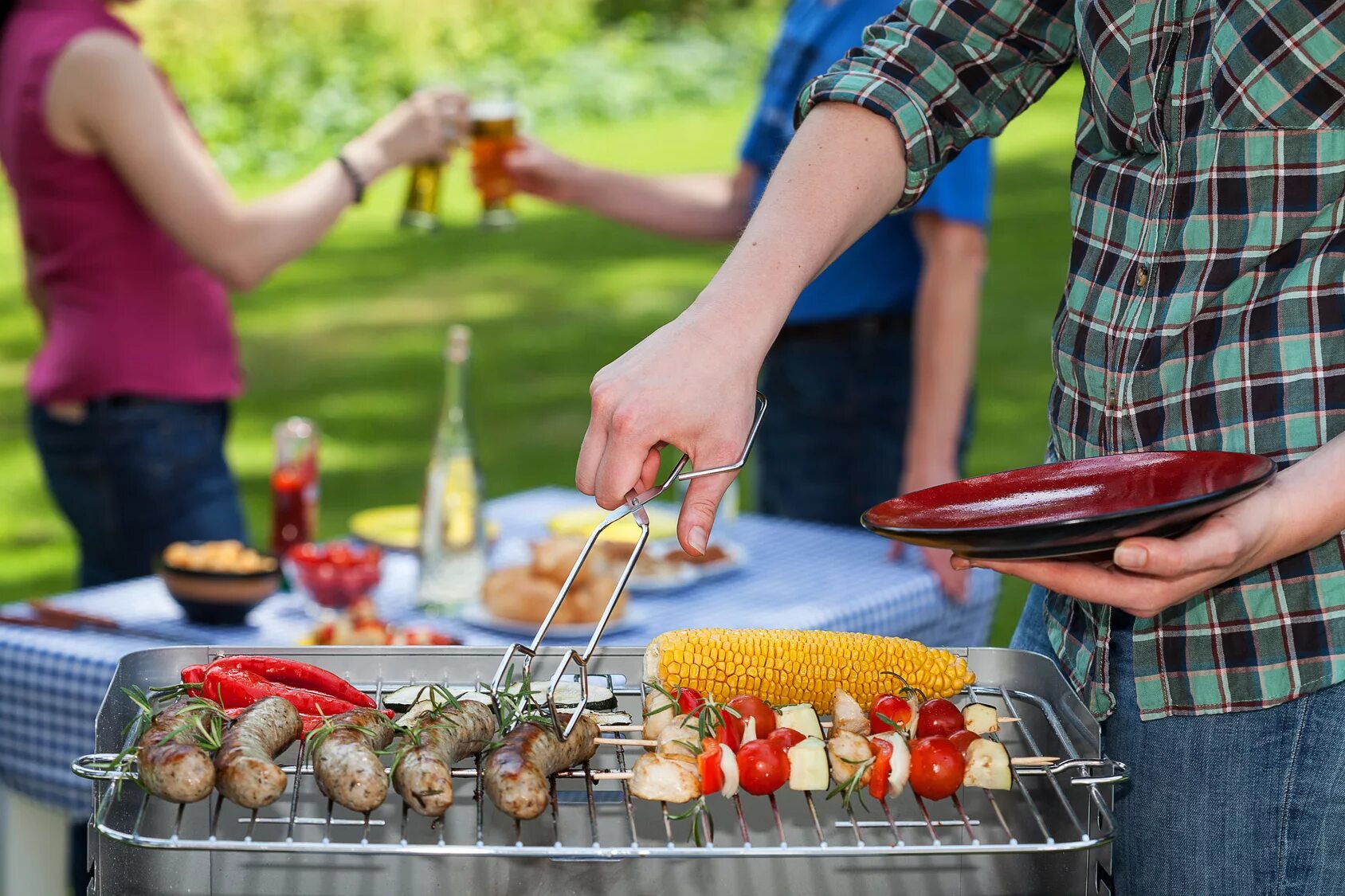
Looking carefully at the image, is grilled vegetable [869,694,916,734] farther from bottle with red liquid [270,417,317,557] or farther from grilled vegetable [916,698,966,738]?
bottle with red liquid [270,417,317,557]

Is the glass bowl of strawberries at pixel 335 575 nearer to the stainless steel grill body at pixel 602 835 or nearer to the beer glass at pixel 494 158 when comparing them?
the beer glass at pixel 494 158

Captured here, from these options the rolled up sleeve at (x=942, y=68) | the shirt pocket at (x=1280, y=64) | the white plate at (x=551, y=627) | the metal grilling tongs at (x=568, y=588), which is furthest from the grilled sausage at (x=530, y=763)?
the white plate at (x=551, y=627)

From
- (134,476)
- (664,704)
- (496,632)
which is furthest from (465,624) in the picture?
(664,704)

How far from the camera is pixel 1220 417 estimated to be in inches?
56.4

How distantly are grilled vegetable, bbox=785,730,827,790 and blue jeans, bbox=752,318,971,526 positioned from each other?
2.27m

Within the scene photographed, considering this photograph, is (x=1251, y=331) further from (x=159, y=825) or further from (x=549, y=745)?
(x=159, y=825)

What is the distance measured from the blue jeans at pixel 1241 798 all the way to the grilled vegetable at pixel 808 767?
1.16 feet

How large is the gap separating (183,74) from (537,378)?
4.98 m

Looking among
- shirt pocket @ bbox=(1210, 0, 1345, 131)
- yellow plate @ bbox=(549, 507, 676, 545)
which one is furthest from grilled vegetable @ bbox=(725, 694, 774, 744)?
yellow plate @ bbox=(549, 507, 676, 545)

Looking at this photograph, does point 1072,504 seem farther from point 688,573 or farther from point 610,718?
point 688,573

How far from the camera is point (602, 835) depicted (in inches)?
56.9

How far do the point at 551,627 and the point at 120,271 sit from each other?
134 cm

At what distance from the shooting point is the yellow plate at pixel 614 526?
3.14 m

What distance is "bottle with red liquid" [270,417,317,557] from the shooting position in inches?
122
